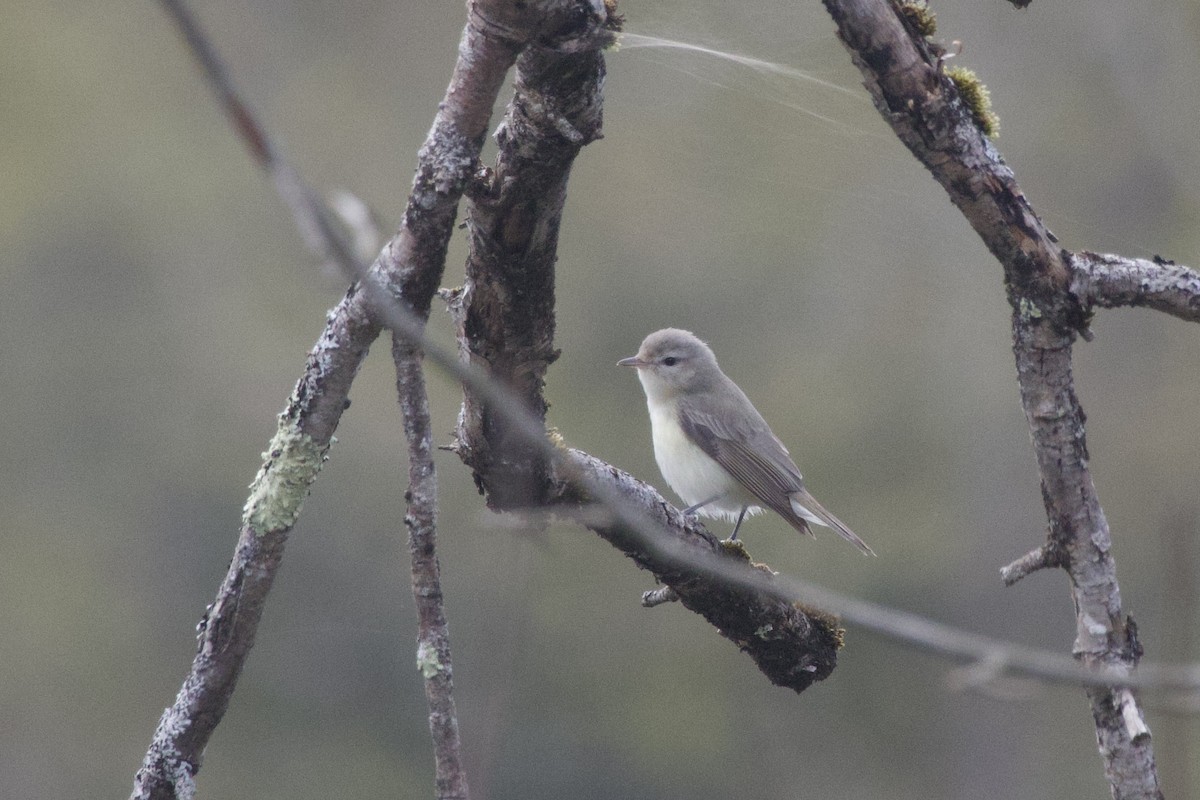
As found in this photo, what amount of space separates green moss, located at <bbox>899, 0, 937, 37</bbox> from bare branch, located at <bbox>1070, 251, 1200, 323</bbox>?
54 centimetres

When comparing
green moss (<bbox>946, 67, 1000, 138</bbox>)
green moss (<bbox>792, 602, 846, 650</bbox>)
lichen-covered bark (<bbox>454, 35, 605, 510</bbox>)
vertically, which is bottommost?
green moss (<bbox>792, 602, 846, 650</bbox>)

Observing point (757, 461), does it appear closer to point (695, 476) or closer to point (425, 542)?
point (695, 476)

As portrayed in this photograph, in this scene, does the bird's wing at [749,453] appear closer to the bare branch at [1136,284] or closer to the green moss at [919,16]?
the bare branch at [1136,284]

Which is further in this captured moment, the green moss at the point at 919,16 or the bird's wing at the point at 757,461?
the bird's wing at the point at 757,461

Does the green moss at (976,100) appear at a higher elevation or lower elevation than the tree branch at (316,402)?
higher

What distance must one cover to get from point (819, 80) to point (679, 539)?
1.09 m

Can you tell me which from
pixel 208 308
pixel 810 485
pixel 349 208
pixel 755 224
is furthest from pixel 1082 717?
pixel 349 208

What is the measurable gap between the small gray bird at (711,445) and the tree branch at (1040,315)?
238cm

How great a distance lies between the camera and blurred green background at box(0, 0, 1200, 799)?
15297 millimetres

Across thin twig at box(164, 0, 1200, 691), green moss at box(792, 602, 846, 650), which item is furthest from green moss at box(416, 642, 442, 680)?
green moss at box(792, 602, 846, 650)

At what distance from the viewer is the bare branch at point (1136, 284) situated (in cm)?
240

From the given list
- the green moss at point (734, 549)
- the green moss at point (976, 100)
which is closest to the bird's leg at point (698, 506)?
the green moss at point (734, 549)

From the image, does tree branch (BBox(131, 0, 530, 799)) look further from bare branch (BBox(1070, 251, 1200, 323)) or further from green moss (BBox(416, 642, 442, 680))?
bare branch (BBox(1070, 251, 1200, 323))

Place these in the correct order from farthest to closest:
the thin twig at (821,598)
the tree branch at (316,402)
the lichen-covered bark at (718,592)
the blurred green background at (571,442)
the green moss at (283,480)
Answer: the blurred green background at (571,442), the lichen-covered bark at (718,592), the green moss at (283,480), the tree branch at (316,402), the thin twig at (821,598)
